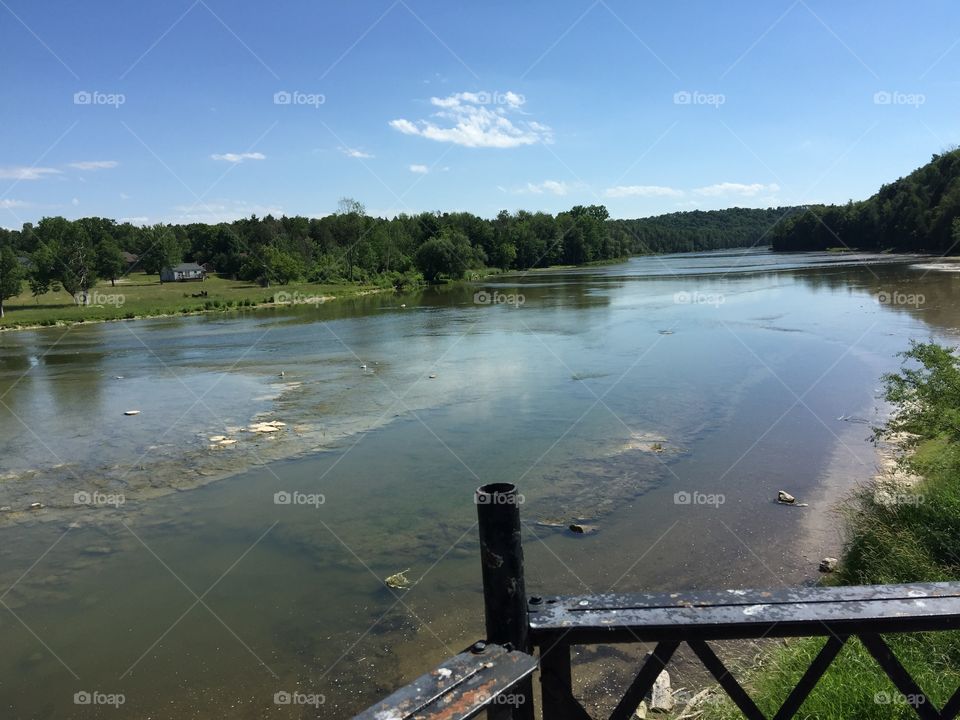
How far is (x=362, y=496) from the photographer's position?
12.8m

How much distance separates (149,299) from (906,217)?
107625 millimetres

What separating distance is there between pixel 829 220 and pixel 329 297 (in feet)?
368

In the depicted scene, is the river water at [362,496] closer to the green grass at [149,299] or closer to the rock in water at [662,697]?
the rock in water at [662,697]

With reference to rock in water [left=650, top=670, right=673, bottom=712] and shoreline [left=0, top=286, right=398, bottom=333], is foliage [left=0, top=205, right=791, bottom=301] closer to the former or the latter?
shoreline [left=0, top=286, right=398, bottom=333]

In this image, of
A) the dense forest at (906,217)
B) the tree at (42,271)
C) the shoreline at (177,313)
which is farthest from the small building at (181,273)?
the dense forest at (906,217)

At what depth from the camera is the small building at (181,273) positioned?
101750 mm

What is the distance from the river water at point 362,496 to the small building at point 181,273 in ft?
258

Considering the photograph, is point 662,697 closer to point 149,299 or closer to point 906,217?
point 149,299

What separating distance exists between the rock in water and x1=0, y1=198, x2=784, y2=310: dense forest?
73.8 metres

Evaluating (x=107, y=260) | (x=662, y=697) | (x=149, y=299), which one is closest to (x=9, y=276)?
(x=149, y=299)

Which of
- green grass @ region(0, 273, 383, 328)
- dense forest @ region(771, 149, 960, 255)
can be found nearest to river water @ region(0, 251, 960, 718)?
green grass @ region(0, 273, 383, 328)

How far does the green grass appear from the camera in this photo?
198 feet

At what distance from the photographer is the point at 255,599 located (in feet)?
30.7

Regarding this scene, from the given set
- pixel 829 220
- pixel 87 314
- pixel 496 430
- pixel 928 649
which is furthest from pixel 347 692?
pixel 829 220
